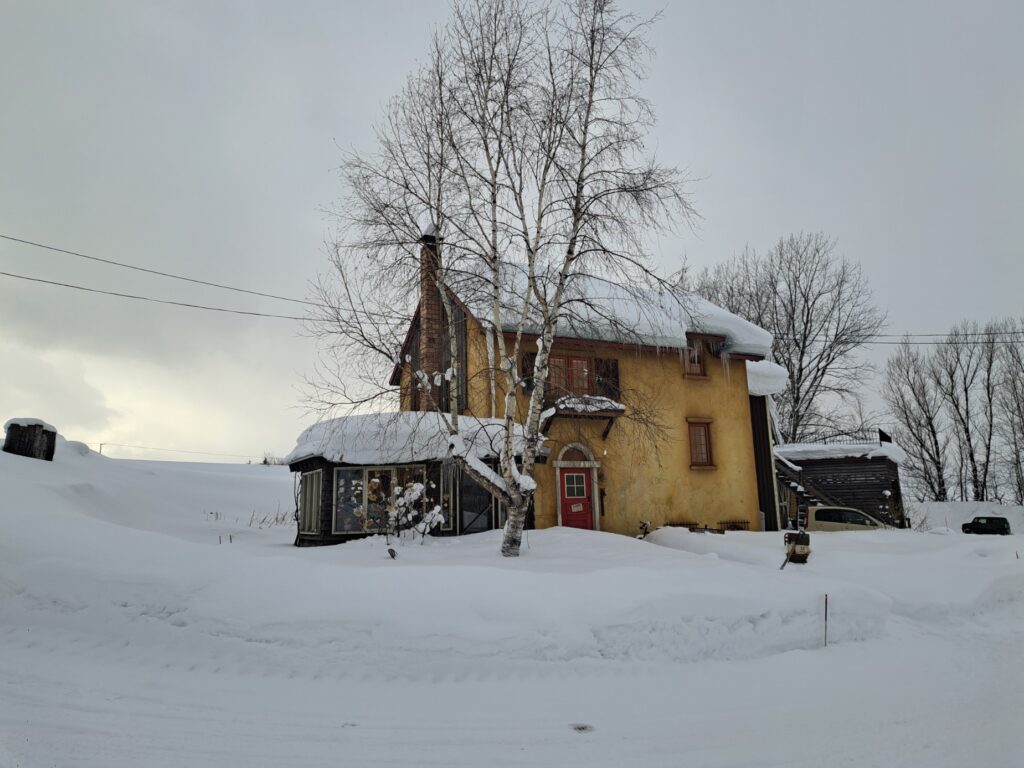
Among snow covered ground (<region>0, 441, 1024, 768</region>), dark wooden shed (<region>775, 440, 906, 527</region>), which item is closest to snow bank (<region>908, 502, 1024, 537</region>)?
dark wooden shed (<region>775, 440, 906, 527</region>)

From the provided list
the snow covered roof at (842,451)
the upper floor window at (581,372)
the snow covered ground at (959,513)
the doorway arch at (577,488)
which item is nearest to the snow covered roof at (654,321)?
the upper floor window at (581,372)

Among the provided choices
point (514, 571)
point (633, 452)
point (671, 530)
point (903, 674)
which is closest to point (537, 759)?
point (514, 571)

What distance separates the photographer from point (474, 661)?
6.91 meters

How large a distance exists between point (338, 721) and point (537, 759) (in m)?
1.78

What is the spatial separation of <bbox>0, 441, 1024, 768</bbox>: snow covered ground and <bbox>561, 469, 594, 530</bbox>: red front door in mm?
6170

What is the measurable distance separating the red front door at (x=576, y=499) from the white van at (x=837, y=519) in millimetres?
7628

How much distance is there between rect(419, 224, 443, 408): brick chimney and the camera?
1166 cm

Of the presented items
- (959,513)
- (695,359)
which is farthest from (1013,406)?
(695,359)

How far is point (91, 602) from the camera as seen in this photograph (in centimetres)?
741

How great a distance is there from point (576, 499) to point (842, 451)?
46.7ft

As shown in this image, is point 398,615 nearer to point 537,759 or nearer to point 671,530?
point 537,759

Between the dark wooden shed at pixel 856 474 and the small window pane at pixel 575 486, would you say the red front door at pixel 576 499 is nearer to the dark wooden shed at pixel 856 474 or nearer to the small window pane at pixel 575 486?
the small window pane at pixel 575 486

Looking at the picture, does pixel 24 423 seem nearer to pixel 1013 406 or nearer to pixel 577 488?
pixel 577 488

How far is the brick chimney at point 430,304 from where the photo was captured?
38.3 ft
